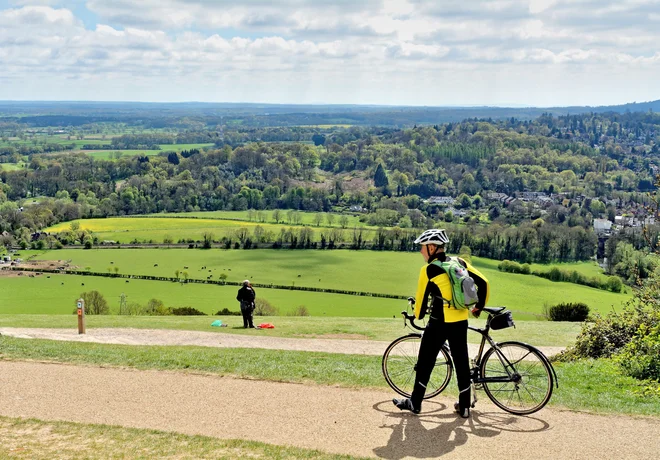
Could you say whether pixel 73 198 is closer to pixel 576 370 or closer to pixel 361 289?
pixel 361 289

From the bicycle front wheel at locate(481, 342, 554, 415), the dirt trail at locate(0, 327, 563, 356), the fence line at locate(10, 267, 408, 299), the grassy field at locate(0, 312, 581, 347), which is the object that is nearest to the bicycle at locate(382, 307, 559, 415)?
the bicycle front wheel at locate(481, 342, 554, 415)

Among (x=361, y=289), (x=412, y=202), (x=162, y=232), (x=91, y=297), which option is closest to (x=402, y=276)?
(x=361, y=289)

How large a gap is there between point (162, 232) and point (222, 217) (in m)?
29.2

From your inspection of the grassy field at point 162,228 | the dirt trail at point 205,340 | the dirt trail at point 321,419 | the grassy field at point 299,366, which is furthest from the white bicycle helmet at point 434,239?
the grassy field at point 162,228

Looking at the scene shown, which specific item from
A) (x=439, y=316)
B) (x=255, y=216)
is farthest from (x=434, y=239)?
(x=255, y=216)

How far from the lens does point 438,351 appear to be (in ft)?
32.6

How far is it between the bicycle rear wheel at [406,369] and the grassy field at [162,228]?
3953 inches

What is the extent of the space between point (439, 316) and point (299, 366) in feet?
16.3

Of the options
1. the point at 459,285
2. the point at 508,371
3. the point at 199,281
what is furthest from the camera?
the point at 199,281

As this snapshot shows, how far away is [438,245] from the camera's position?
31.4 ft

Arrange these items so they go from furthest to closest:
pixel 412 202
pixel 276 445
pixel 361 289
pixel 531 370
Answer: pixel 412 202 → pixel 361 289 → pixel 531 370 → pixel 276 445

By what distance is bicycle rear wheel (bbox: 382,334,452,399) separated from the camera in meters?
10.8

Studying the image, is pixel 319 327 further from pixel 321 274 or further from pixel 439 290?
pixel 321 274

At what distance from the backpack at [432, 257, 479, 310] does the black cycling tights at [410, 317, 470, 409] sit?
17.3 inches
